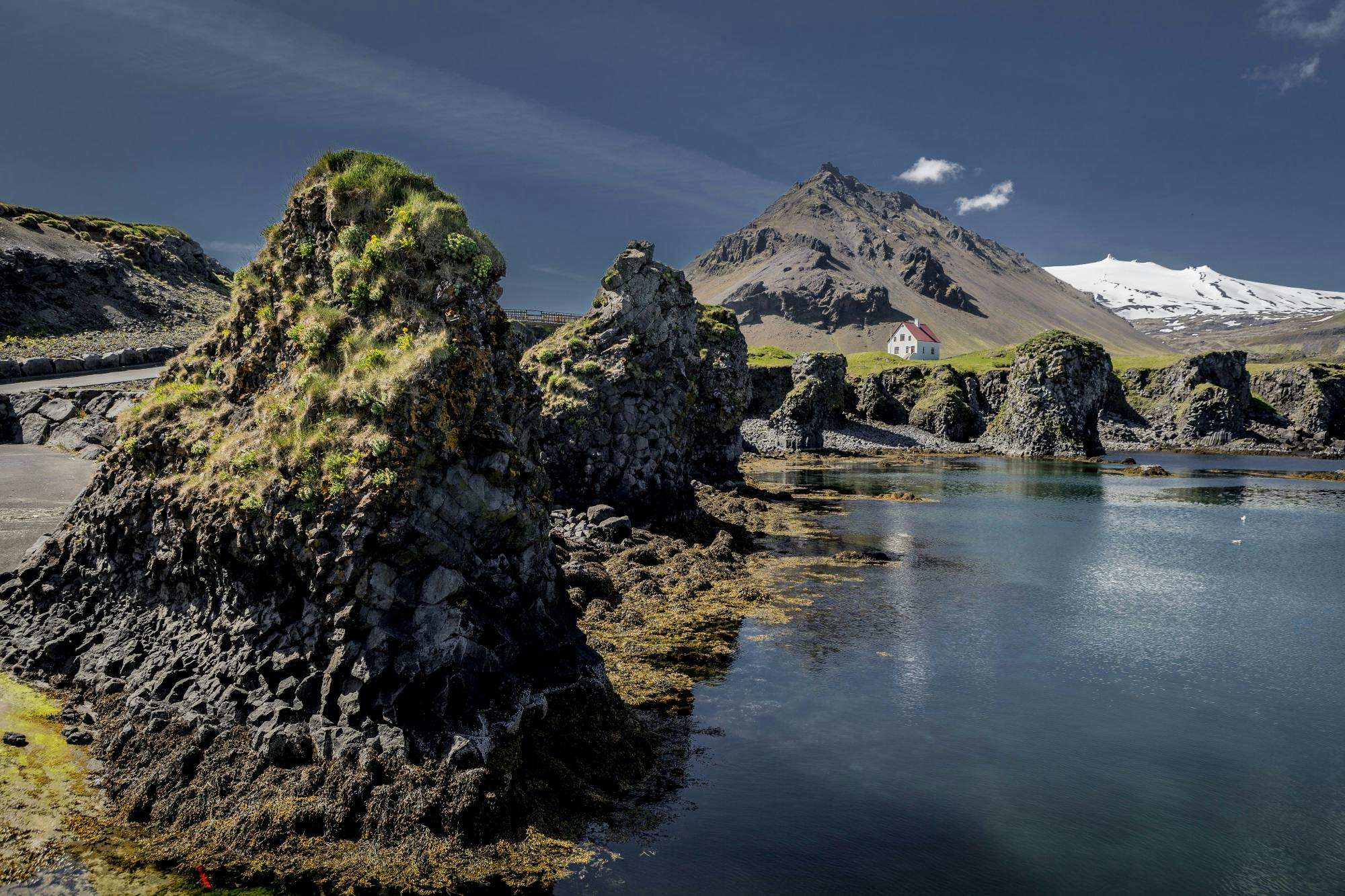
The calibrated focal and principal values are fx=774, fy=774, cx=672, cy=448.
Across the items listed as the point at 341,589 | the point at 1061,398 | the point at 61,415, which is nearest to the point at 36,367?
the point at 61,415

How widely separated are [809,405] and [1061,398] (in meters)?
42.9

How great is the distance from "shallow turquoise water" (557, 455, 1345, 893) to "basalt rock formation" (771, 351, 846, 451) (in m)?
85.1

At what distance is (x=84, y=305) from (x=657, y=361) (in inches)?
2001

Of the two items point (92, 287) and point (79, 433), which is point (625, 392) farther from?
point (92, 287)

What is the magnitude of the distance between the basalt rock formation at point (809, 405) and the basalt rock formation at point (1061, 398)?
32.8 metres

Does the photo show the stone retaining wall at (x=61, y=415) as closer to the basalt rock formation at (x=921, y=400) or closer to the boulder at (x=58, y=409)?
the boulder at (x=58, y=409)

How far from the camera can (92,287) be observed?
218 feet

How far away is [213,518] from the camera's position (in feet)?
55.4

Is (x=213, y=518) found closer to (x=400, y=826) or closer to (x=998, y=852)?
(x=400, y=826)

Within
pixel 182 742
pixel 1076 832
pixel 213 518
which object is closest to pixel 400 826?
pixel 182 742

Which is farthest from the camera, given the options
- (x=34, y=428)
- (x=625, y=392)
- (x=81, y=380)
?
(x=81, y=380)

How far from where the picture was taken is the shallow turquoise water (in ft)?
49.0

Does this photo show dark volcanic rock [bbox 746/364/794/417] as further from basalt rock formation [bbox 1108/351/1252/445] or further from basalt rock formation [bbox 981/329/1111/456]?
basalt rock formation [bbox 1108/351/1252/445]

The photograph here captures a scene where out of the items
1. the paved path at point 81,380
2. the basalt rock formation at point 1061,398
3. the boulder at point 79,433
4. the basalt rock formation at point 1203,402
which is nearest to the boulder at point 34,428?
the boulder at point 79,433
